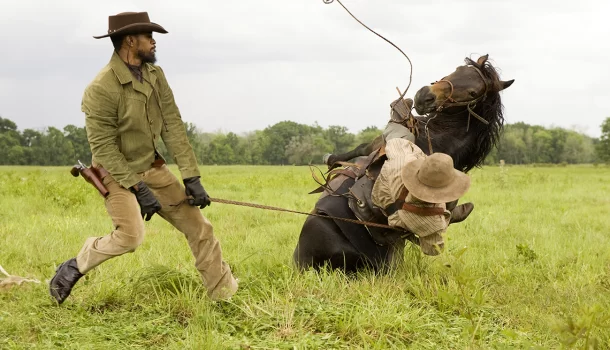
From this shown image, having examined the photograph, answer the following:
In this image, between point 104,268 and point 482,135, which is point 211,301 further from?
point 482,135

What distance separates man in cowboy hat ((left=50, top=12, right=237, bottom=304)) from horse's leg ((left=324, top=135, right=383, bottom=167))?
114cm

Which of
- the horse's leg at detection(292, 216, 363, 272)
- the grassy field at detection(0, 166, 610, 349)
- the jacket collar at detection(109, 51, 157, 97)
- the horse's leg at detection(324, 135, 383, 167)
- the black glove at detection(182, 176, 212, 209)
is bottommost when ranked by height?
the grassy field at detection(0, 166, 610, 349)

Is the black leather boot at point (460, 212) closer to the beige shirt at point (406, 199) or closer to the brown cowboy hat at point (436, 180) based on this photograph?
the beige shirt at point (406, 199)

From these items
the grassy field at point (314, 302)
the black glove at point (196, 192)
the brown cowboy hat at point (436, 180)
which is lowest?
the grassy field at point (314, 302)

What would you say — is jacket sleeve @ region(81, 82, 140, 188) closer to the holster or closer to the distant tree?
the holster

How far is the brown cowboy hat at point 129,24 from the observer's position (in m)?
3.86

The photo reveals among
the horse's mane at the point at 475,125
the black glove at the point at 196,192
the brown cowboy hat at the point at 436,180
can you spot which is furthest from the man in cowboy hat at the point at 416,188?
the black glove at the point at 196,192

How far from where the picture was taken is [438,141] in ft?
14.3

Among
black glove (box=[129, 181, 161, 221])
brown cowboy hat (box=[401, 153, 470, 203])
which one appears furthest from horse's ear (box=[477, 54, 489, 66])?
black glove (box=[129, 181, 161, 221])

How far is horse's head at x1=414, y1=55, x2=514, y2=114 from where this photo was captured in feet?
13.6

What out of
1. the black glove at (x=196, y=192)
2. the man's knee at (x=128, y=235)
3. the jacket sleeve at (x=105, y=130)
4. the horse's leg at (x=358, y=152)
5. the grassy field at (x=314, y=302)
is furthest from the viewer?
the horse's leg at (x=358, y=152)

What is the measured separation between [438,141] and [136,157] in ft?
7.76

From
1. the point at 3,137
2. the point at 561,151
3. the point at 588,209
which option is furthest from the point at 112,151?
the point at 561,151

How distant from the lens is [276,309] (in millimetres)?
3836
